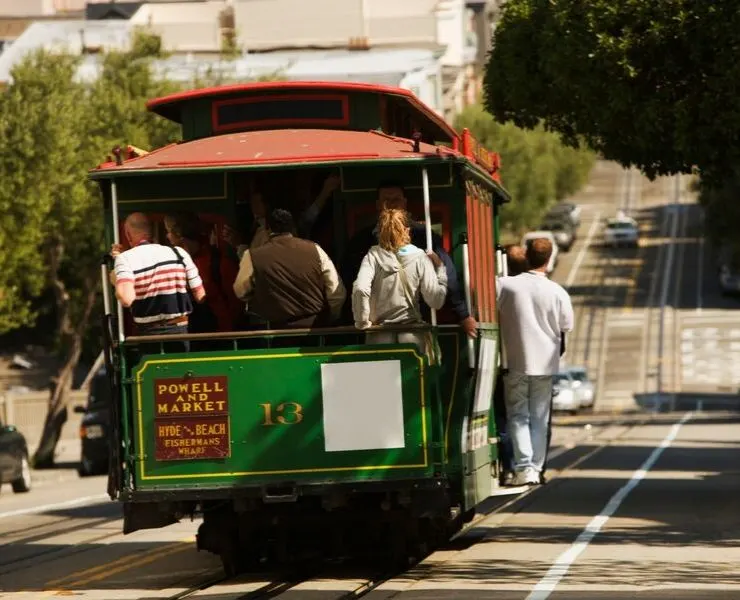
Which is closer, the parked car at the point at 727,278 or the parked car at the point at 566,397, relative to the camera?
the parked car at the point at 566,397

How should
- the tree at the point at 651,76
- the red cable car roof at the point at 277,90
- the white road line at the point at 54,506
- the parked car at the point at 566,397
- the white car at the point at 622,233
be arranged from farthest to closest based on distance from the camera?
the white car at the point at 622,233 → the parked car at the point at 566,397 → the white road line at the point at 54,506 → the tree at the point at 651,76 → the red cable car roof at the point at 277,90

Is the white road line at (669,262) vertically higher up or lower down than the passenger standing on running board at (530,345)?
lower down

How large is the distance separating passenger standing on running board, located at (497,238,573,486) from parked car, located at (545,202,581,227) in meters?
90.9

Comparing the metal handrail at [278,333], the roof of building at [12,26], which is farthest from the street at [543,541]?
the roof of building at [12,26]

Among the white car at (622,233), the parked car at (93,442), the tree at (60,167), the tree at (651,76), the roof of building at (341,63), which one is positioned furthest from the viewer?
the white car at (622,233)

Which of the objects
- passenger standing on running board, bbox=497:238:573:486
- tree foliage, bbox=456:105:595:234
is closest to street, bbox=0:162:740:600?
passenger standing on running board, bbox=497:238:573:486

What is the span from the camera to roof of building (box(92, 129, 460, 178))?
42.8 feet

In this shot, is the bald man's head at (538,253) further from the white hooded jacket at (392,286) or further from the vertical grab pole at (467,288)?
the white hooded jacket at (392,286)

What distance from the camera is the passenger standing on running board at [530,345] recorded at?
15000mm

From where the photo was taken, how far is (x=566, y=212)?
10744cm

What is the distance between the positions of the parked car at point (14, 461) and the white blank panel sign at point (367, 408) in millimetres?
16768

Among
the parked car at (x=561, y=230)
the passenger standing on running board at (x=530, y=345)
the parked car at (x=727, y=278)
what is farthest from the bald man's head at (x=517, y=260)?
the parked car at (x=561, y=230)

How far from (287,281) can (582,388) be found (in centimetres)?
4755

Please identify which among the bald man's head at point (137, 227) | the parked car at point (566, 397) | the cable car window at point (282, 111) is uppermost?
the cable car window at point (282, 111)
